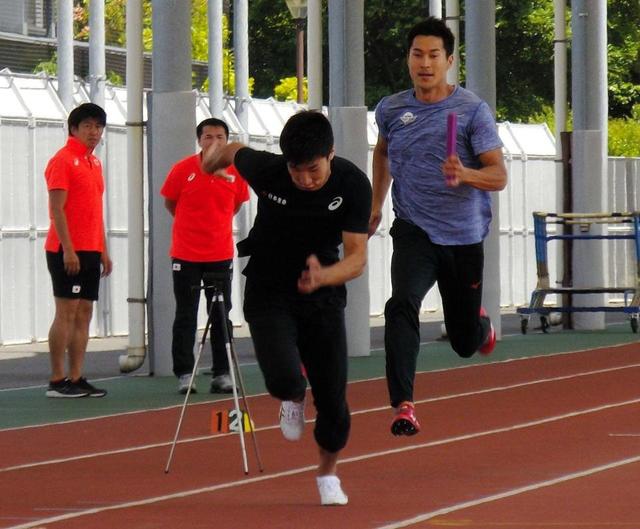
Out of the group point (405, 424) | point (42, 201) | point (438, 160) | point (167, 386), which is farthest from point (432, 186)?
→ point (42, 201)

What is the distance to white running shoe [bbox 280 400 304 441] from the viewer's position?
32.0 ft

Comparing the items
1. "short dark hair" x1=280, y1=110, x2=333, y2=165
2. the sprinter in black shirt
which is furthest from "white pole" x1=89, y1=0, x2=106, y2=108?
"short dark hair" x1=280, y1=110, x2=333, y2=165

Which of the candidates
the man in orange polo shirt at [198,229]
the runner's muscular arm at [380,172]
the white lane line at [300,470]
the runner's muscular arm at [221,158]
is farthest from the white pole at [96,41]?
the runner's muscular arm at [221,158]

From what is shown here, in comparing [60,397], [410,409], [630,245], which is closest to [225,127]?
[60,397]

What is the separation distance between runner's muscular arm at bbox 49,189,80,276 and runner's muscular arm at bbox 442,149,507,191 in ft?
16.7

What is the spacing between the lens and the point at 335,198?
9281 mm

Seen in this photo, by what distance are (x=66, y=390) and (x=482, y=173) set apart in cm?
615

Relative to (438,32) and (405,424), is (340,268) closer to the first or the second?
(405,424)

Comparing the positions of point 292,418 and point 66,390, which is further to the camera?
point 66,390

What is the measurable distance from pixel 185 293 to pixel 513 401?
2.64 metres

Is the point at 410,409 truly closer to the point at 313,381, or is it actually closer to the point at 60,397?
the point at 313,381

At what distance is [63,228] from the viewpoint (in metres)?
15.5

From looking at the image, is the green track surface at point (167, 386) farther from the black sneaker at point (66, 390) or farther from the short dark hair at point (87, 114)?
the short dark hair at point (87, 114)

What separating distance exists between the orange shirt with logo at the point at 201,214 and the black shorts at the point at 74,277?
78 cm
